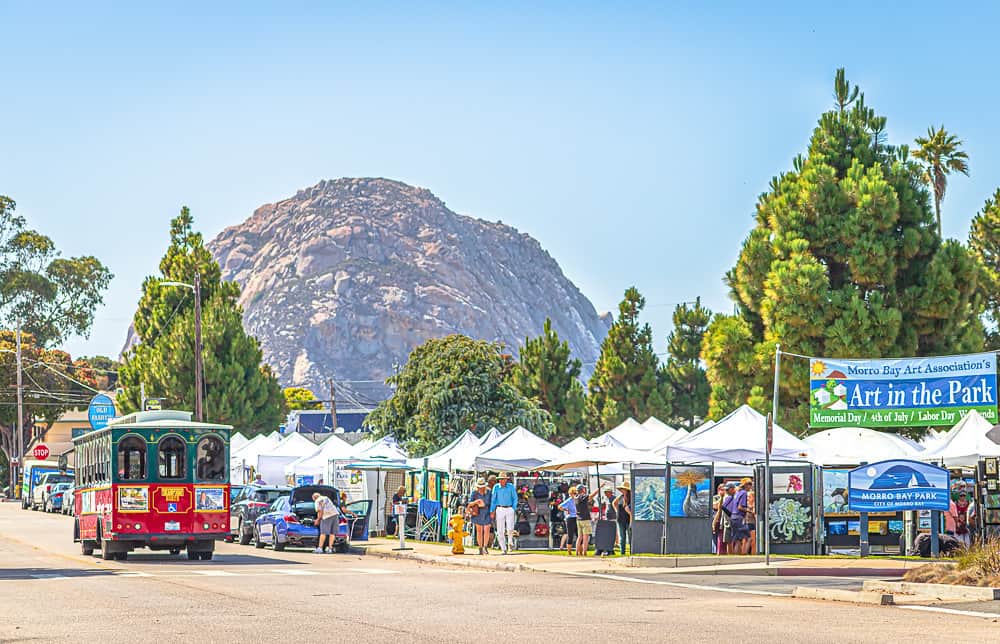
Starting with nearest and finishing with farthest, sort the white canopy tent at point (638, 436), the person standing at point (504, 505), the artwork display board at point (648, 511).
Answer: the artwork display board at point (648, 511) < the person standing at point (504, 505) < the white canopy tent at point (638, 436)

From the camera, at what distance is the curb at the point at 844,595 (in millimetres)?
18239

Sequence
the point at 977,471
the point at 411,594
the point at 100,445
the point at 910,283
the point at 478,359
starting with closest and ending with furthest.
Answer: the point at 411,594 → the point at 977,471 → the point at 100,445 → the point at 910,283 → the point at 478,359

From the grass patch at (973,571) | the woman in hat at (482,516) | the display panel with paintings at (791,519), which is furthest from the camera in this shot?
the woman in hat at (482,516)

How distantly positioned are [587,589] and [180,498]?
11309 mm

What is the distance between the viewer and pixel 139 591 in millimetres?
20516

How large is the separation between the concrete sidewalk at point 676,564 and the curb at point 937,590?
4051 millimetres

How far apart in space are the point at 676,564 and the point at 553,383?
3952 centimetres

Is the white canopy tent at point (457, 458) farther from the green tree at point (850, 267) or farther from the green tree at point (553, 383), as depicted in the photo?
the green tree at point (553, 383)

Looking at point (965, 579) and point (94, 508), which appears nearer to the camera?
point (965, 579)

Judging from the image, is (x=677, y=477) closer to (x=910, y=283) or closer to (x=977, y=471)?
(x=977, y=471)

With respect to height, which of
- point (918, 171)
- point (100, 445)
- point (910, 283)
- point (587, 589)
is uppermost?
point (918, 171)

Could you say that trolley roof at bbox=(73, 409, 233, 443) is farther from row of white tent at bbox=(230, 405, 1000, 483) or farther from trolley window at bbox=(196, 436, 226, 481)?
row of white tent at bbox=(230, 405, 1000, 483)

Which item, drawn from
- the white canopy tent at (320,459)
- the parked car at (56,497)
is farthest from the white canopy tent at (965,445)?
the parked car at (56,497)

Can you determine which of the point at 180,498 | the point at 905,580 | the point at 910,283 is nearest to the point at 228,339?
the point at 910,283
